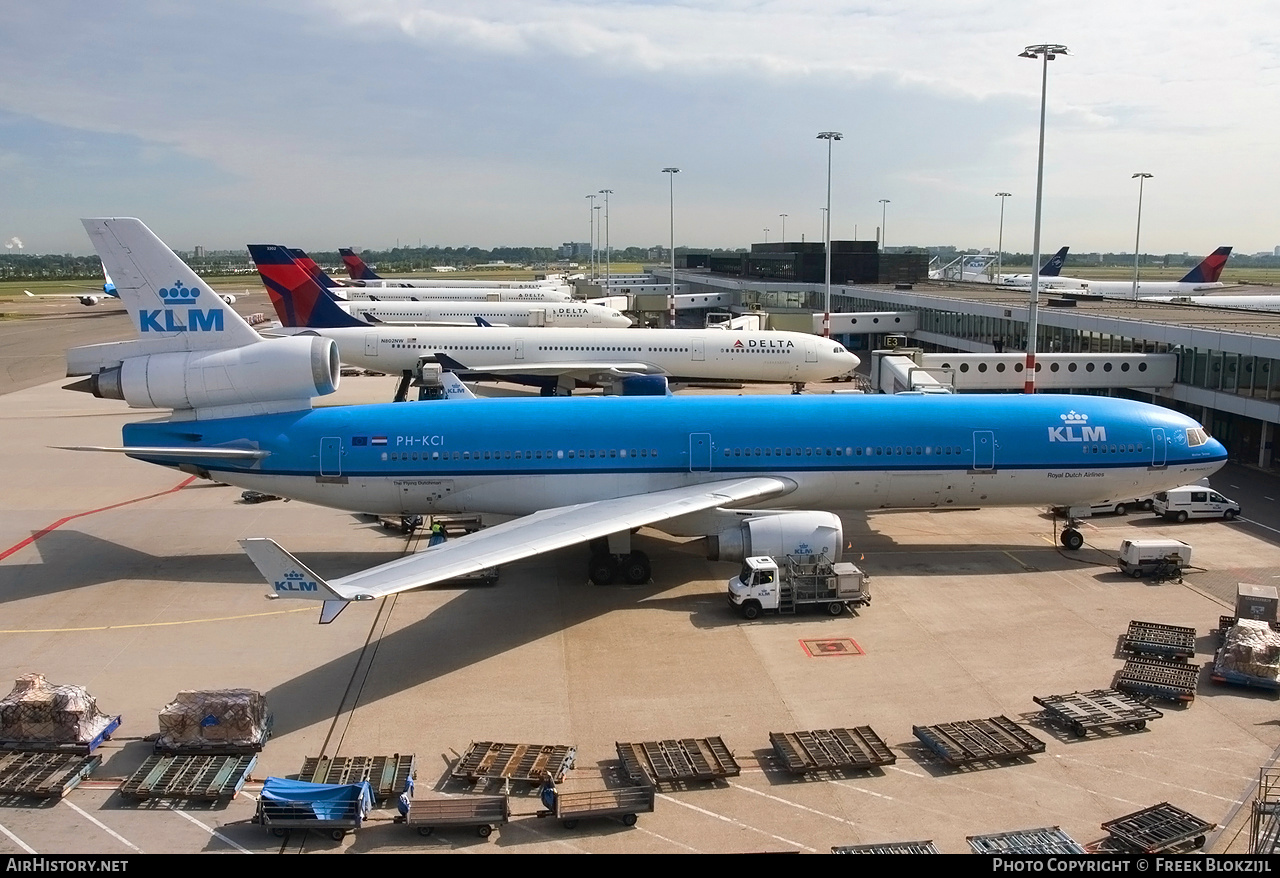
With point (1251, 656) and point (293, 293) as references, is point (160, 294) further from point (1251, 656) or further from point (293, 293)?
point (293, 293)

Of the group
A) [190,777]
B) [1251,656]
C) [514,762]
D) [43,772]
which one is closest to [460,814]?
[514,762]

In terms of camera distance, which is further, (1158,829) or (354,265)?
(354,265)

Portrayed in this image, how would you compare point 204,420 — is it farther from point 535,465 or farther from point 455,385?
point 455,385

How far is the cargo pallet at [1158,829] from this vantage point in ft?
42.4

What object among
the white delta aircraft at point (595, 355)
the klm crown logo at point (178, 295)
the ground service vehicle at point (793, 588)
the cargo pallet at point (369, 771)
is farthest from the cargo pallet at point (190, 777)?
the white delta aircraft at point (595, 355)

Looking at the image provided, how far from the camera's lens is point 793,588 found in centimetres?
2281

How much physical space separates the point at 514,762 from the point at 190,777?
517 centimetres

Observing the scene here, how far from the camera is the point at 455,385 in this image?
125ft

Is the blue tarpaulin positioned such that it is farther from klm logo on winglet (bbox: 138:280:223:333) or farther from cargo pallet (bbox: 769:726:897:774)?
klm logo on winglet (bbox: 138:280:223:333)

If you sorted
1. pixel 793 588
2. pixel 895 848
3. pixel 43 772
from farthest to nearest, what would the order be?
pixel 793 588 < pixel 43 772 < pixel 895 848

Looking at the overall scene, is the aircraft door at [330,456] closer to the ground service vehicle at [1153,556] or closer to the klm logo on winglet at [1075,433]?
the klm logo on winglet at [1075,433]

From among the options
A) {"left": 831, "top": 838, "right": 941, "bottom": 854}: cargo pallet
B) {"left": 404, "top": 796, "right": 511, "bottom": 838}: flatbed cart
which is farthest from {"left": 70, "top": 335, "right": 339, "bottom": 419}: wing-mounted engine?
{"left": 831, "top": 838, "right": 941, "bottom": 854}: cargo pallet

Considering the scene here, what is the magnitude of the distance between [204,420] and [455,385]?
1278cm

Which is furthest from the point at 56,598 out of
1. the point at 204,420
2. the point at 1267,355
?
the point at 1267,355
